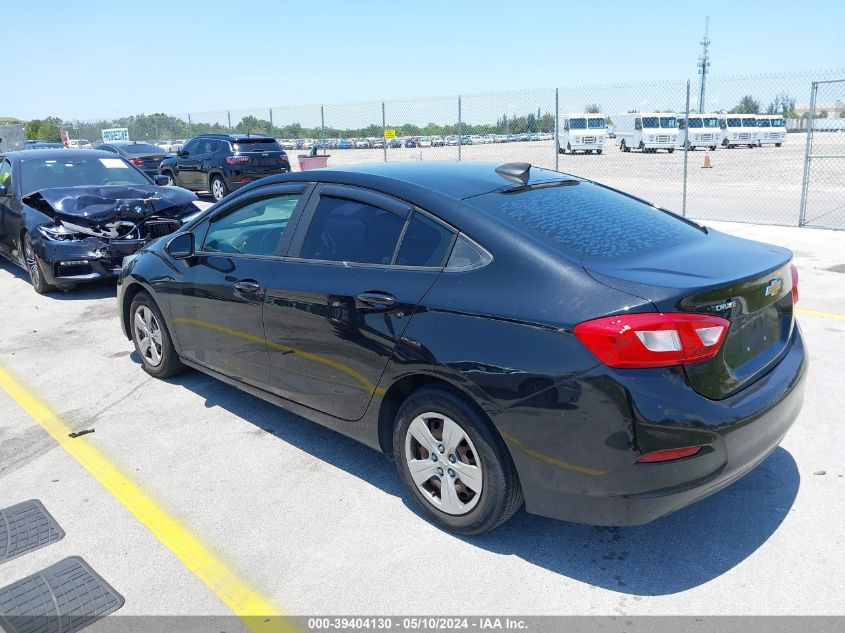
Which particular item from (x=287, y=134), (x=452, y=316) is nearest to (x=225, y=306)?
(x=452, y=316)

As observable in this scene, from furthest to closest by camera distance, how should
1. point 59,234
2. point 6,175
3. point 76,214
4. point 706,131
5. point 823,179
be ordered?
1. point 706,131
2. point 823,179
3. point 6,175
4. point 76,214
5. point 59,234

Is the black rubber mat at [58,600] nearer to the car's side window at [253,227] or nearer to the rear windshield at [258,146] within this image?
the car's side window at [253,227]

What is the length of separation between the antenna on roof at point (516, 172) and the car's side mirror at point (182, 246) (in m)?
2.14

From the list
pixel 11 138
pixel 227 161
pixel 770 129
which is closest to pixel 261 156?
pixel 227 161

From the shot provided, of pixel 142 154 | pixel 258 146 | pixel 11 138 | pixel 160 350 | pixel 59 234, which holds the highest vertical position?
pixel 11 138

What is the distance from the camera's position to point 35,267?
8.13 m

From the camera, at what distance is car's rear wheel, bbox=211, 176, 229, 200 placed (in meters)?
16.7

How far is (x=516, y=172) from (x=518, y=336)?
1370mm

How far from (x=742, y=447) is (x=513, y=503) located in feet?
3.09

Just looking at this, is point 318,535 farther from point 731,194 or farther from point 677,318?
point 731,194

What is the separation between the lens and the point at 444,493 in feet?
10.1

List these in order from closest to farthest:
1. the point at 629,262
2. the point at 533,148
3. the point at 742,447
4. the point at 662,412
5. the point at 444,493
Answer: the point at 662,412, the point at 742,447, the point at 629,262, the point at 444,493, the point at 533,148

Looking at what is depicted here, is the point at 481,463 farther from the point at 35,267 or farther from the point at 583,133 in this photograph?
the point at 583,133

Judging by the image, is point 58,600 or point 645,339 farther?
point 58,600
